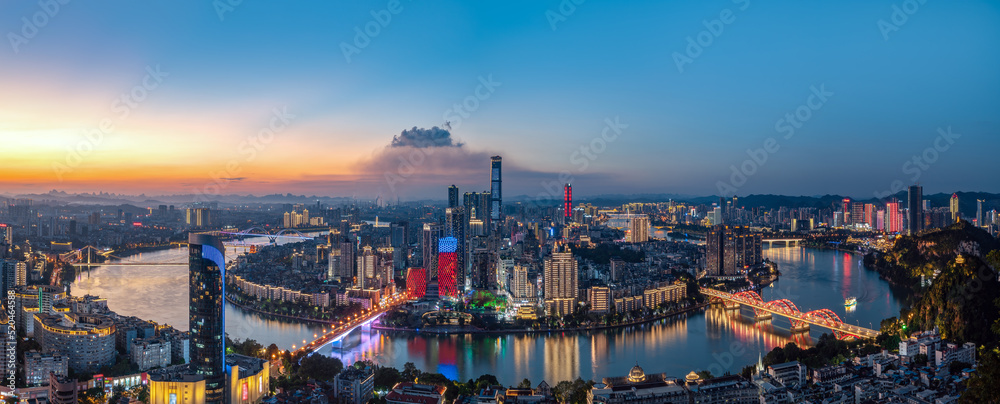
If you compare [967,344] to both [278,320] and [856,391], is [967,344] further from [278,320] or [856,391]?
[278,320]

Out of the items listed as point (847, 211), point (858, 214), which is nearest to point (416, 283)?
point (858, 214)

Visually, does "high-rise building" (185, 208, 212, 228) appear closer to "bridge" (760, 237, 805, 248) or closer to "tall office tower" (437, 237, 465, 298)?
"tall office tower" (437, 237, 465, 298)

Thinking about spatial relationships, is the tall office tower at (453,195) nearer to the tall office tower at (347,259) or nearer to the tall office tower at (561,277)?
the tall office tower at (347,259)

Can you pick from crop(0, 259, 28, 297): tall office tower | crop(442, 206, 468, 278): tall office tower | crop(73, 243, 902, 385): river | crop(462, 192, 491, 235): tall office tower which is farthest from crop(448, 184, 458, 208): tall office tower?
crop(0, 259, 28, 297): tall office tower

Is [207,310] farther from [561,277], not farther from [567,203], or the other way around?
[567,203]

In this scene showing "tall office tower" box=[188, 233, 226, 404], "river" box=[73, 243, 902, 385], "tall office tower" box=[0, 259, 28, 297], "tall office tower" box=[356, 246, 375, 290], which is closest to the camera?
"tall office tower" box=[188, 233, 226, 404]

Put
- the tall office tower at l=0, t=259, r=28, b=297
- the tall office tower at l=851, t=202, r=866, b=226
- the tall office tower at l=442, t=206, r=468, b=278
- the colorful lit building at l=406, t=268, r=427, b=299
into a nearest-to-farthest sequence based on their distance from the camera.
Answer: the tall office tower at l=0, t=259, r=28, b=297 < the colorful lit building at l=406, t=268, r=427, b=299 < the tall office tower at l=442, t=206, r=468, b=278 < the tall office tower at l=851, t=202, r=866, b=226
